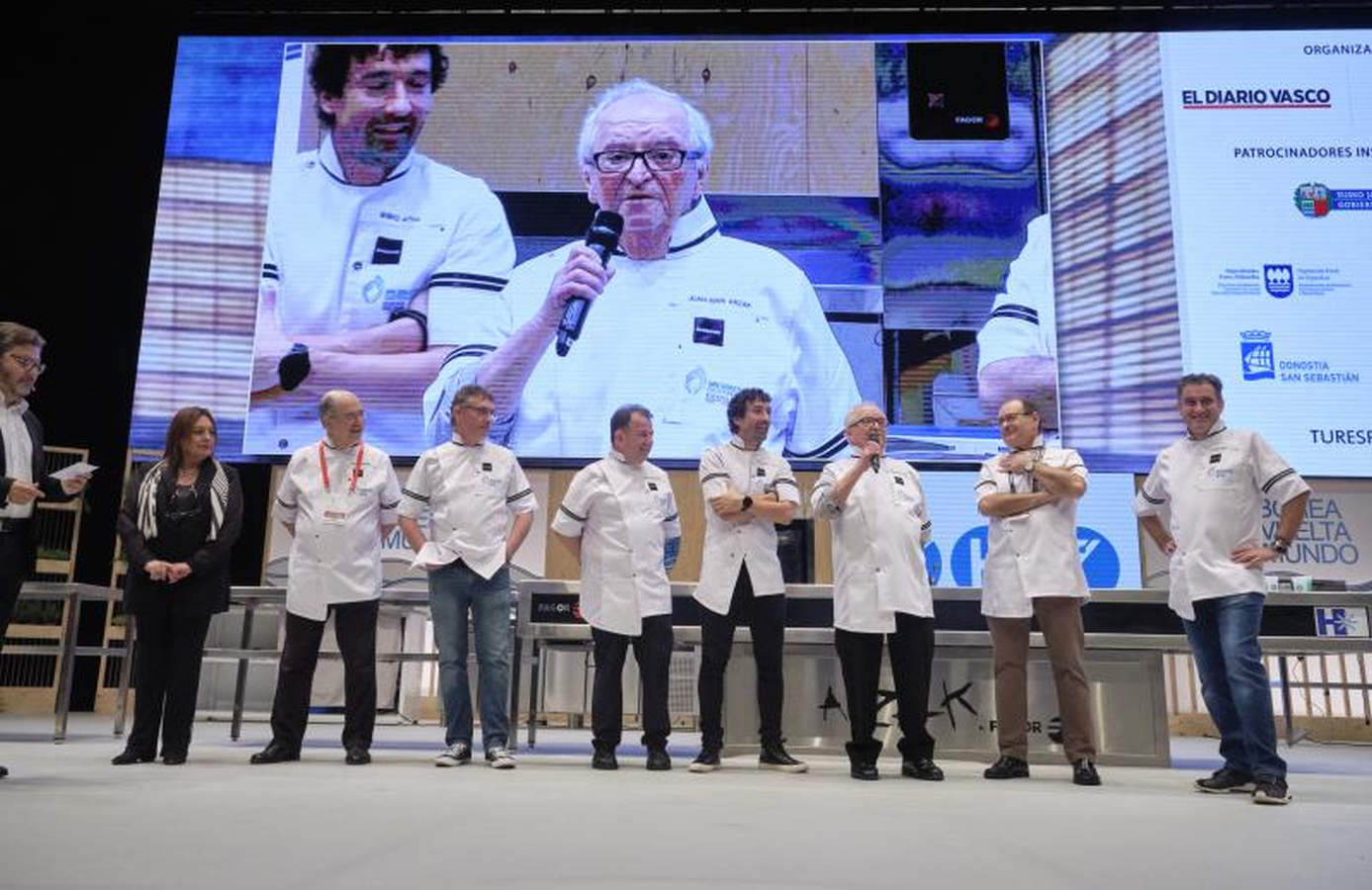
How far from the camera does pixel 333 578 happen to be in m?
3.80

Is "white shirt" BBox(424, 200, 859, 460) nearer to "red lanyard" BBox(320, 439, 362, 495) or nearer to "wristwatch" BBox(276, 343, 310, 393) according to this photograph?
"wristwatch" BBox(276, 343, 310, 393)

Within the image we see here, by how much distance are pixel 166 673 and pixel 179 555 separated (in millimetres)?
411

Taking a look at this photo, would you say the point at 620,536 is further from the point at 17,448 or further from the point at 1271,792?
the point at 1271,792

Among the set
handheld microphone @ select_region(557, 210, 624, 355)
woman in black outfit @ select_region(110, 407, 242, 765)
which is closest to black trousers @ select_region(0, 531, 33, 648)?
woman in black outfit @ select_region(110, 407, 242, 765)

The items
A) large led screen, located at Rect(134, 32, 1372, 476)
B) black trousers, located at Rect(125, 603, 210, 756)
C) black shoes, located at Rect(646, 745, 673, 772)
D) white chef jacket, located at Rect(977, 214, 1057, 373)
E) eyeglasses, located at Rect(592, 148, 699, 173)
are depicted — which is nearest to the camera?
black trousers, located at Rect(125, 603, 210, 756)

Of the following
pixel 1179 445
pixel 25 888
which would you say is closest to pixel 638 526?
pixel 1179 445

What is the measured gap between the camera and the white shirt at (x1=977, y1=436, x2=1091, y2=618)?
3662 mm

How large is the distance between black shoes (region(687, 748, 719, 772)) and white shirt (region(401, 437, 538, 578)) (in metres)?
0.99

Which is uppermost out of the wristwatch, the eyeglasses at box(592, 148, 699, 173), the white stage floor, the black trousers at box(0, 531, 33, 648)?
the eyeglasses at box(592, 148, 699, 173)

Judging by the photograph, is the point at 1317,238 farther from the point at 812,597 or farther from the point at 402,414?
the point at 402,414

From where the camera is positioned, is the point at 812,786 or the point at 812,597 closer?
the point at 812,786

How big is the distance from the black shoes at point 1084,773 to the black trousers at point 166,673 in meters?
2.98

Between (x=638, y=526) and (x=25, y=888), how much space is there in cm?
255

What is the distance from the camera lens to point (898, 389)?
7.21m
